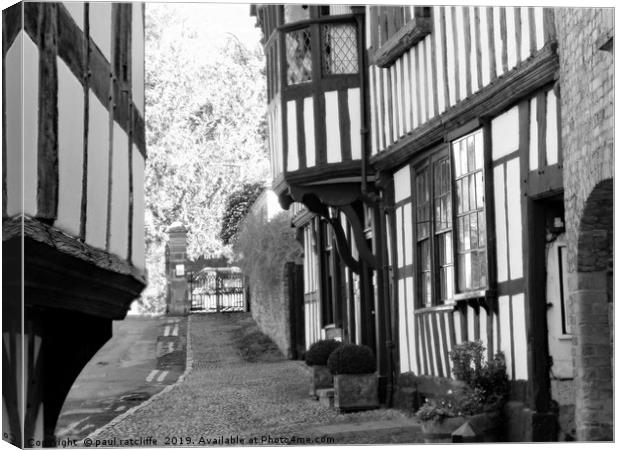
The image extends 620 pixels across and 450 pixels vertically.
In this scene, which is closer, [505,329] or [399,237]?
[505,329]

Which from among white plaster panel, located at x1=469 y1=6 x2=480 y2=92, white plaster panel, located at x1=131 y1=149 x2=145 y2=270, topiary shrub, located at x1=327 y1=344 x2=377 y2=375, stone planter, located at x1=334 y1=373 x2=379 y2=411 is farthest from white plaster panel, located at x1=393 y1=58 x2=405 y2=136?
white plaster panel, located at x1=131 y1=149 x2=145 y2=270

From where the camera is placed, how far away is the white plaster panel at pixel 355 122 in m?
11.6

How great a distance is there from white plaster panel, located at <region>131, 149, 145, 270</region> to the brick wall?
113 inches

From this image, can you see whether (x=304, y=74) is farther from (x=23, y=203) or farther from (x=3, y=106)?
(x=23, y=203)

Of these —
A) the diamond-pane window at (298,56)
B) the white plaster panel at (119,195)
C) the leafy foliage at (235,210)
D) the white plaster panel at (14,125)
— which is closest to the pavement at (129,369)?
the leafy foliage at (235,210)

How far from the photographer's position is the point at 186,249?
8.98 m

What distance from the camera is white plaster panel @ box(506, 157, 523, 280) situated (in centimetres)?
813

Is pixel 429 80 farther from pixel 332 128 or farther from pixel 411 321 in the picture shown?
pixel 411 321

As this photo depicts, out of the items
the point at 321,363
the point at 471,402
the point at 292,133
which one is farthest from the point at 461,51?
the point at 321,363

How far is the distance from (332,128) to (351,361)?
2.36m

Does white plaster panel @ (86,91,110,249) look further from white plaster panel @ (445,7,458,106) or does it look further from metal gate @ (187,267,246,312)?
white plaster panel @ (445,7,458,106)

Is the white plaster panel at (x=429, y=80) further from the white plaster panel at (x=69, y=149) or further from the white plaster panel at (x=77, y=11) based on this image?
the white plaster panel at (x=69, y=149)

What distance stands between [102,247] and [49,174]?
1.03 m

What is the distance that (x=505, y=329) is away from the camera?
8391mm
